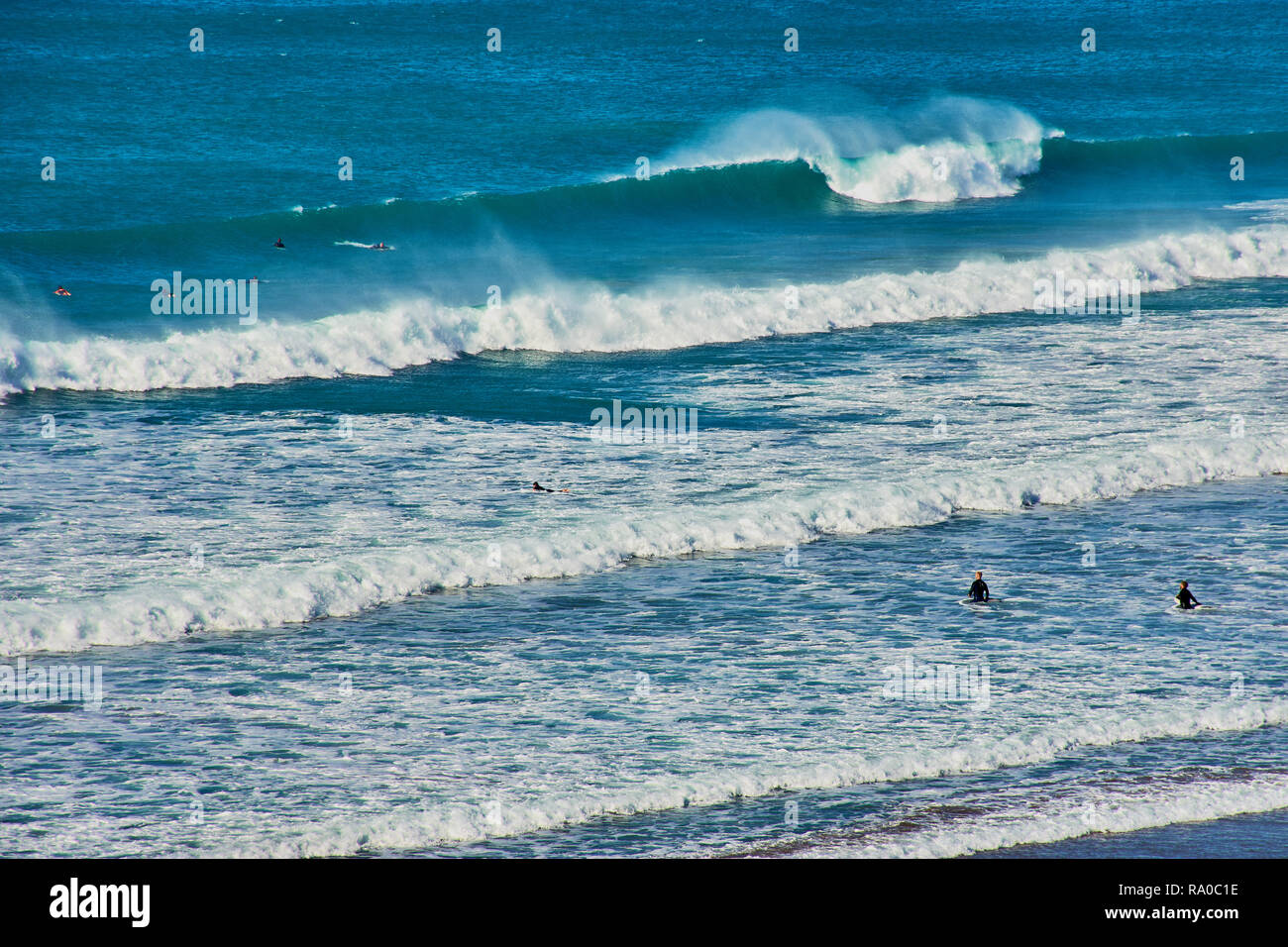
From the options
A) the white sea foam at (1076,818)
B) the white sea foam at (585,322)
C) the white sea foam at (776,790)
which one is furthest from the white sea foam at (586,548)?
the white sea foam at (585,322)

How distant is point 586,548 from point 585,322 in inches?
412

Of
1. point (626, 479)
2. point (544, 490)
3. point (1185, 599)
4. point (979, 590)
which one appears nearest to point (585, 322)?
point (626, 479)

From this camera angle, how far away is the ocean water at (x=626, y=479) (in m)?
10.7

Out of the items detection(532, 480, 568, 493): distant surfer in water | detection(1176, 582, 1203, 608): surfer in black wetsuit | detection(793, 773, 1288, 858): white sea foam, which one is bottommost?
detection(793, 773, 1288, 858): white sea foam

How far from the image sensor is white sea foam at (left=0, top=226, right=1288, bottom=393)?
72.4 ft

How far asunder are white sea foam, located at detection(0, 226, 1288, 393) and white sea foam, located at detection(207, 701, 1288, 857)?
527 inches

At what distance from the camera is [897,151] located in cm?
3919

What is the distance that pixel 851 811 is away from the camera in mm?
10305

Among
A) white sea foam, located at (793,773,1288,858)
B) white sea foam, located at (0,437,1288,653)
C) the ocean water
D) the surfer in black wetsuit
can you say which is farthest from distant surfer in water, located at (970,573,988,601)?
white sea foam, located at (793,773,1288,858)

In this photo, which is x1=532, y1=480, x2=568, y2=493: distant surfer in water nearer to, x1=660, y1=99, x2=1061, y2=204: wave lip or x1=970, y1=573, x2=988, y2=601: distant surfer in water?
x1=970, y1=573, x2=988, y2=601: distant surfer in water

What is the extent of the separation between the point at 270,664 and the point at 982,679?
6067 millimetres

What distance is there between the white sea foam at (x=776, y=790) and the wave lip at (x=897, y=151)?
26.6 metres

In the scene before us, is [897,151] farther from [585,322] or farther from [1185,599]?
[1185,599]

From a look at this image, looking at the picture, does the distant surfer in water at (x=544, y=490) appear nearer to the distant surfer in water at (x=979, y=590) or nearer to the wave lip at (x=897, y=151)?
the distant surfer in water at (x=979, y=590)
